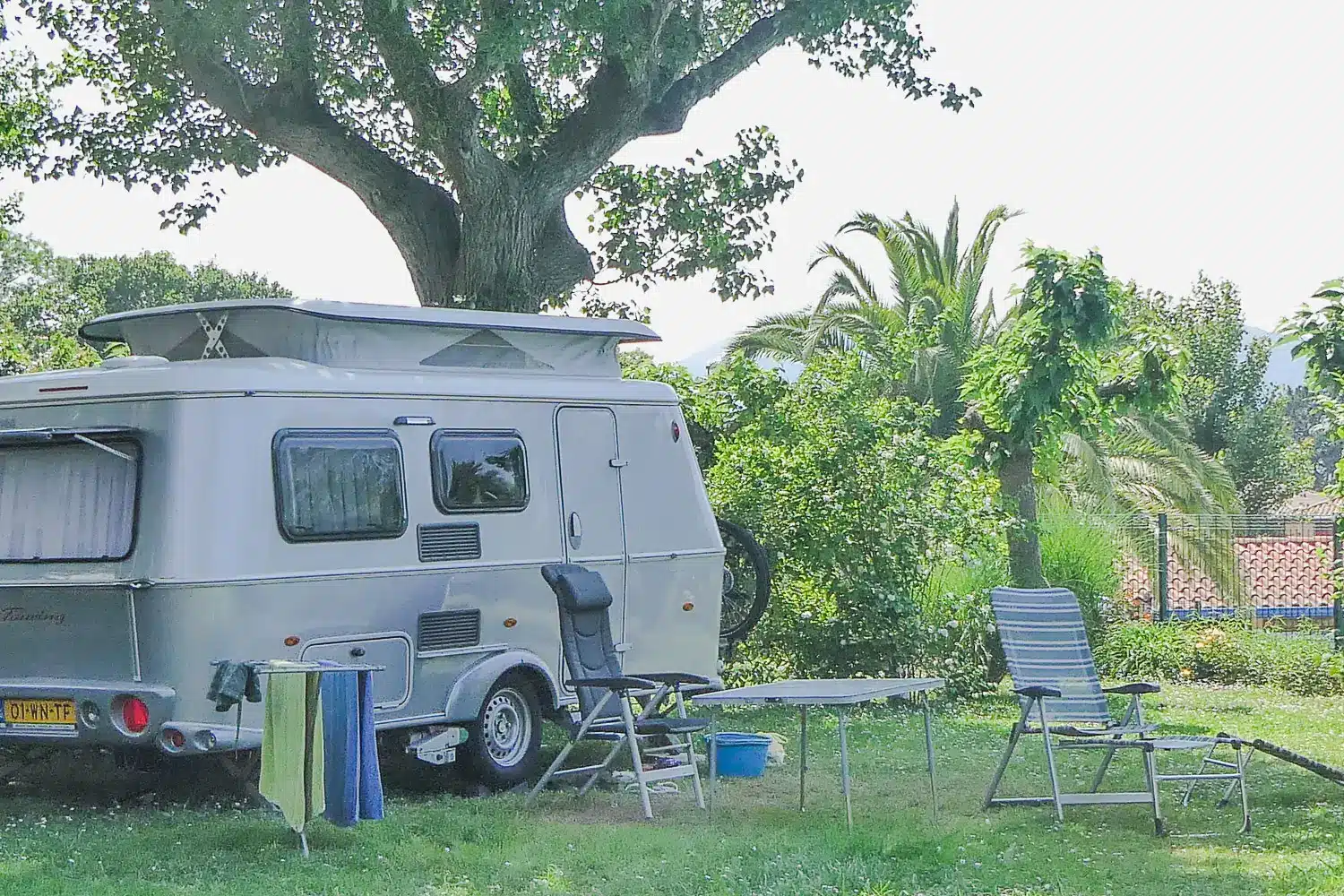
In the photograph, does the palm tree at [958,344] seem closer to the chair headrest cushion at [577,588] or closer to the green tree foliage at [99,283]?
the chair headrest cushion at [577,588]

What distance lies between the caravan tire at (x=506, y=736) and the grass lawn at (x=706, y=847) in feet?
1.13

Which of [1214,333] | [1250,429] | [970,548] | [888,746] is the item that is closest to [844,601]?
[970,548]

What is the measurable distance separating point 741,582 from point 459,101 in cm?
464

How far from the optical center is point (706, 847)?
7.56 metres

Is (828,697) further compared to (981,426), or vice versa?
(981,426)

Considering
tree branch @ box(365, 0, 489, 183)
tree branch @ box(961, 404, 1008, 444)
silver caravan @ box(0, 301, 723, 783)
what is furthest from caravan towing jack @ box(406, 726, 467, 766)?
tree branch @ box(961, 404, 1008, 444)

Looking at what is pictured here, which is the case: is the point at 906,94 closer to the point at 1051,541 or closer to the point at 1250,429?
the point at 1051,541

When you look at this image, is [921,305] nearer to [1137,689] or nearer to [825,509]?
[825,509]

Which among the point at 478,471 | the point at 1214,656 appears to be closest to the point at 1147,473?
the point at 1214,656

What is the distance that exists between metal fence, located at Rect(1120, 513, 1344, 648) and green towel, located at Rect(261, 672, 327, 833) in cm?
1167

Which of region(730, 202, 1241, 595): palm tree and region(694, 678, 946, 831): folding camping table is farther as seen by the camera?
region(730, 202, 1241, 595): palm tree

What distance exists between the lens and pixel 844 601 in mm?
14086

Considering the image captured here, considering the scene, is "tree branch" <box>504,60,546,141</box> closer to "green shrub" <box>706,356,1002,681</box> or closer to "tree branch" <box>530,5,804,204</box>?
"tree branch" <box>530,5,804,204</box>

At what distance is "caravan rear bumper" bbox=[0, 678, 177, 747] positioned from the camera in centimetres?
794
